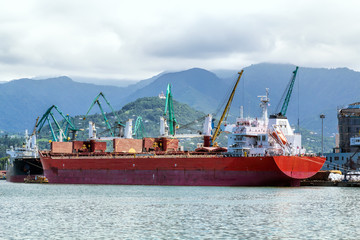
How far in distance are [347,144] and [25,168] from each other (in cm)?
5518

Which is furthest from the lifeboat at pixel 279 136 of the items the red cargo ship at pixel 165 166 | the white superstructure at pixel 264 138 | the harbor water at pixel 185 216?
the harbor water at pixel 185 216

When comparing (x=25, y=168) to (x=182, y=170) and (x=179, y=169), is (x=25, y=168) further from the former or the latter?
(x=182, y=170)

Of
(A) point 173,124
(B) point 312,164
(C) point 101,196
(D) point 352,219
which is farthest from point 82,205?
(A) point 173,124

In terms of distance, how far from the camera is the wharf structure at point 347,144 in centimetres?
10188

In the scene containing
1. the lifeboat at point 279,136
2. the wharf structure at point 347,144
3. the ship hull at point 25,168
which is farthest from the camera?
the ship hull at point 25,168

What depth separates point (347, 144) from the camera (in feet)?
366

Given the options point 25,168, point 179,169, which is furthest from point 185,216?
point 25,168

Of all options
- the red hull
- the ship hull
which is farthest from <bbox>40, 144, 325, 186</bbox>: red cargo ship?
the ship hull

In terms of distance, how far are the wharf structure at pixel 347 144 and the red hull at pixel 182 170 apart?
29.6 metres

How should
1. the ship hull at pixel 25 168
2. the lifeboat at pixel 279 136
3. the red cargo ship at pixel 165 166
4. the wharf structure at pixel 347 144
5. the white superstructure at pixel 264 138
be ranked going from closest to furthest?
the red cargo ship at pixel 165 166 < the lifeboat at pixel 279 136 < the white superstructure at pixel 264 138 < the wharf structure at pixel 347 144 < the ship hull at pixel 25 168

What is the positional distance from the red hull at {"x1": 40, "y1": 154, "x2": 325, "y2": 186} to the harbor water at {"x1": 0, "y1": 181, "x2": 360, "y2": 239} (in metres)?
9.47

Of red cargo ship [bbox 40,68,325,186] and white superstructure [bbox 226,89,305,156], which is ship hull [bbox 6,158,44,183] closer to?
red cargo ship [bbox 40,68,325,186]

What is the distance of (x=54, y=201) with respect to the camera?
184 feet

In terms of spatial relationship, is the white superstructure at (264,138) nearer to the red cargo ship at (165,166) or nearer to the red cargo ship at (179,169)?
the red cargo ship at (165,166)
